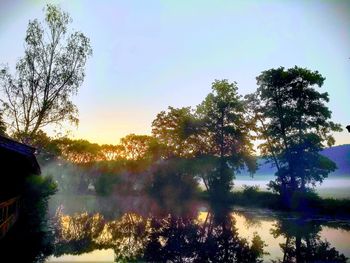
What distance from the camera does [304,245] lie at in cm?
1842

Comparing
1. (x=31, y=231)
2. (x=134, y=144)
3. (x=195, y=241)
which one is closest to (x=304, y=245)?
(x=195, y=241)

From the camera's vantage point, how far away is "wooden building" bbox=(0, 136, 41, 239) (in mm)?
12203

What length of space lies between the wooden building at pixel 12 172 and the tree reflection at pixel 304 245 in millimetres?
13299

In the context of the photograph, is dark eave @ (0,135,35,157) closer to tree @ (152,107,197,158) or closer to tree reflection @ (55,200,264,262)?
tree reflection @ (55,200,264,262)

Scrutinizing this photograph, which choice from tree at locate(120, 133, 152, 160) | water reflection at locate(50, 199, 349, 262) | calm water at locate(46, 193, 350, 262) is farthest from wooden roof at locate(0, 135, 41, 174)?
tree at locate(120, 133, 152, 160)

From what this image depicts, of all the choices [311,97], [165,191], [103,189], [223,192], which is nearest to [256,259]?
[311,97]

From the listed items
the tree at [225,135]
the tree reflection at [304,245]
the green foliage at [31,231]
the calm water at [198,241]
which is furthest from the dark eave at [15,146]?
the tree at [225,135]

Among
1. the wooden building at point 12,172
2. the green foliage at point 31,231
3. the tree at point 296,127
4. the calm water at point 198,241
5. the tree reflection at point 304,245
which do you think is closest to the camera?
the wooden building at point 12,172

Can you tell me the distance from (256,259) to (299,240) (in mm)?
6340

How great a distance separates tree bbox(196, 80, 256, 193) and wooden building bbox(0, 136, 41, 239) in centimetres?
3637

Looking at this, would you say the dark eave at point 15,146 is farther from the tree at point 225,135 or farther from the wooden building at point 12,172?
the tree at point 225,135

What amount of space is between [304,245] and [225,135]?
122 feet

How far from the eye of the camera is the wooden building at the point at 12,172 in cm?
1220

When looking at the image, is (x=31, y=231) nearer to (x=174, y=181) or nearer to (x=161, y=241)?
(x=161, y=241)
